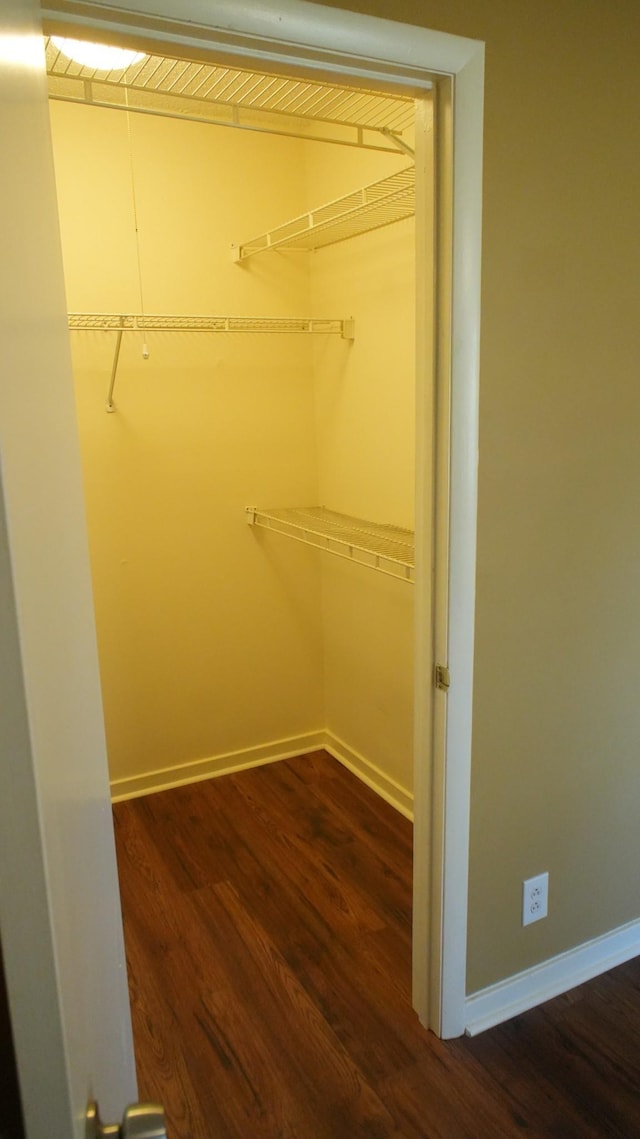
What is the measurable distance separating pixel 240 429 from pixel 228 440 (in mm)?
66

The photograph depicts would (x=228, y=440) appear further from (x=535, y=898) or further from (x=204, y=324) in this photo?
(x=535, y=898)

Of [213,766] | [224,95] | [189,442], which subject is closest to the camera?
[224,95]

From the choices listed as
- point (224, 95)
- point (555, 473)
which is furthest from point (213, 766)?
point (224, 95)

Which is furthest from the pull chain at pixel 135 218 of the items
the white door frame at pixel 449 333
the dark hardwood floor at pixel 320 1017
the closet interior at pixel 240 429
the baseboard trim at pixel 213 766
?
the dark hardwood floor at pixel 320 1017

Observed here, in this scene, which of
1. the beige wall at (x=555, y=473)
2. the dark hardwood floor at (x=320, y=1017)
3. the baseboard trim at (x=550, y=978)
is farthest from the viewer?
the baseboard trim at (x=550, y=978)

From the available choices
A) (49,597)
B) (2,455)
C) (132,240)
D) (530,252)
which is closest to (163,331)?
(132,240)

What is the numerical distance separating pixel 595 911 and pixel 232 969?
1.00 meters

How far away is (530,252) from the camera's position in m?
1.45

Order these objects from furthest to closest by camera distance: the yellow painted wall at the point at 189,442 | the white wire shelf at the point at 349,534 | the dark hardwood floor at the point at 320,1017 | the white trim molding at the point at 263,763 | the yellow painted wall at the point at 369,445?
the white trim molding at the point at 263,763
the yellow painted wall at the point at 189,442
the yellow painted wall at the point at 369,445
the white wire shelf at the point at 349,534
the dark hardwood floor at the point at 320,1017

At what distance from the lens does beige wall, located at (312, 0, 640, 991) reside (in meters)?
1.39

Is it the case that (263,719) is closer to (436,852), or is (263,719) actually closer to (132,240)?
(436,852)

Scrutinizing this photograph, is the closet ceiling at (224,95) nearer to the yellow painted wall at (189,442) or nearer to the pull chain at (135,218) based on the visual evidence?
the pull chain at (135,218)

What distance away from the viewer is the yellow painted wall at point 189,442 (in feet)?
8.25

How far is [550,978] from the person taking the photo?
6.16 feet
